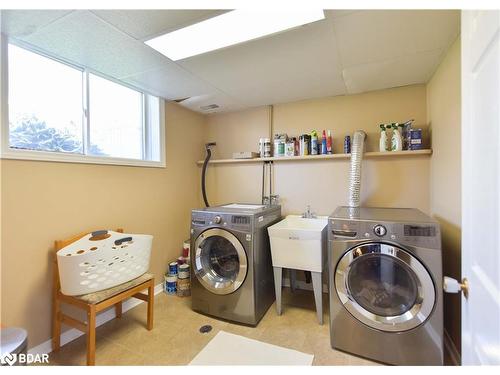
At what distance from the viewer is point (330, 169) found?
2.54 meters

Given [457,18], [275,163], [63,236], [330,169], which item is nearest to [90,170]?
[63,236]

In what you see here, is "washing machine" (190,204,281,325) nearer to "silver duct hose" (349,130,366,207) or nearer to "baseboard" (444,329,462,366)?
"silver duct hose" (349,130,366,207)

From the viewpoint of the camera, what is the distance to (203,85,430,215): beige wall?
226 cm

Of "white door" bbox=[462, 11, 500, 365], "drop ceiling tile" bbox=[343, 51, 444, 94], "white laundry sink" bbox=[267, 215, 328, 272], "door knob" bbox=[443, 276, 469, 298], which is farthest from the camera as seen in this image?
"white laundry sink" bbox=[267, 215, 328, 272]

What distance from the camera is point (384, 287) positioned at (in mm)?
1599

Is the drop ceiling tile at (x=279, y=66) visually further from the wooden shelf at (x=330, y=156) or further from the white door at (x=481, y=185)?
the white door at (x=481, y=185)

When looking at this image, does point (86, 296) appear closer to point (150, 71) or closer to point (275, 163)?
point (150, 71)

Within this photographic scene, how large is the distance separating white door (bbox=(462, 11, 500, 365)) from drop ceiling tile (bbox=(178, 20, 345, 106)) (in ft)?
2.88

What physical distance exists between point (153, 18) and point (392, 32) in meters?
1.39

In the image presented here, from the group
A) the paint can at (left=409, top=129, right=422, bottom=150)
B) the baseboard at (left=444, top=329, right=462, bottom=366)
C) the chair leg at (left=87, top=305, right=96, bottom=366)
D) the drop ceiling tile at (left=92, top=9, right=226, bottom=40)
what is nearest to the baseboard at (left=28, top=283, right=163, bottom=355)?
the chair leg at (left=87, top=305, right=96, bottom=366)

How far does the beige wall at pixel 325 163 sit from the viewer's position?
2.26 meters

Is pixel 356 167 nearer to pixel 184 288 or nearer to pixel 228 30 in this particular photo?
pixel 228 30

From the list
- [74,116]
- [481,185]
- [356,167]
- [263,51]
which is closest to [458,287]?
[481,185]

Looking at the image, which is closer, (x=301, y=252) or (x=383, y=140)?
(x=301, y=252)
